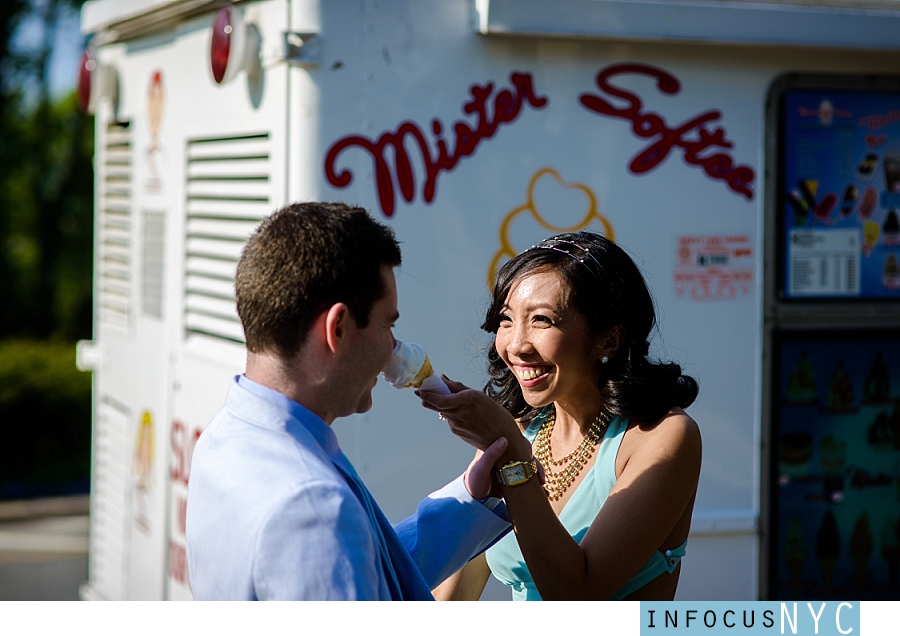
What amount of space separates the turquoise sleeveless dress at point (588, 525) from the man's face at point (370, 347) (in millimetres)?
670

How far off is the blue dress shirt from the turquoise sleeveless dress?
1.94 ft

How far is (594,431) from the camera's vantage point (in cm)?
233

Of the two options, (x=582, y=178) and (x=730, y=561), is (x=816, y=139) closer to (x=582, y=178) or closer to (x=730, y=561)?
(x=582, y=178)

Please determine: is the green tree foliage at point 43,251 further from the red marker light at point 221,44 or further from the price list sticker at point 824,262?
the price list sticker at point 824,262

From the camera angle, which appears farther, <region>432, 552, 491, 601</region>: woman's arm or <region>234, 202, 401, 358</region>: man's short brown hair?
<region>432, 552, 491, 601</region>: woman's arm

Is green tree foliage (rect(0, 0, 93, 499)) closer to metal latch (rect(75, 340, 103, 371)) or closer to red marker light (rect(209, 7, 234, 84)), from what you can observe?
metal latch (rect(75, 340, 103, 371))

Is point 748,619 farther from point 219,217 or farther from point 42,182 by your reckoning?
point 42,182

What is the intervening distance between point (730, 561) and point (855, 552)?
51 cm

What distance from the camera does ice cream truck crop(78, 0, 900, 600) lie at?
3186mm

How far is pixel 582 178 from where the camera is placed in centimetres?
336

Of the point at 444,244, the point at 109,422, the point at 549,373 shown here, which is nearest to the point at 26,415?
the point at 109,422

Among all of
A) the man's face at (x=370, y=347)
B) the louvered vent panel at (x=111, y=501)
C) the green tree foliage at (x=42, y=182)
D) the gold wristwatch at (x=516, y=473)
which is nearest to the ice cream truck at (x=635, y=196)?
the louvered vent panel at (x=111, y=501)

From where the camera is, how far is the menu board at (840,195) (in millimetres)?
3574

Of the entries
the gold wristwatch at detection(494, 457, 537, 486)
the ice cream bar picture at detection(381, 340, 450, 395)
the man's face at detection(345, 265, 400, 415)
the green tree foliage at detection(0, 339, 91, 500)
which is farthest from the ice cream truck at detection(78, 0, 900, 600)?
the green tree foliage at detection(0, 339, 91, 500)
